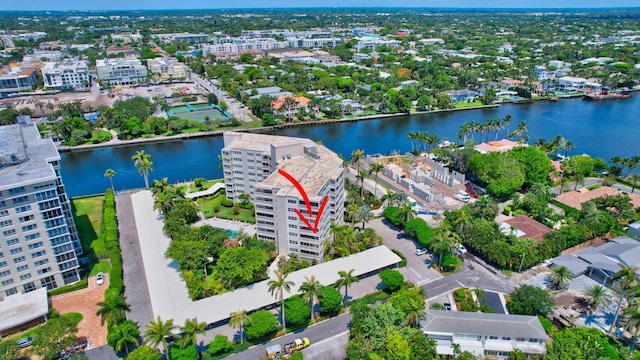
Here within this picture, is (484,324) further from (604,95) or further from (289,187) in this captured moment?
(604,95)

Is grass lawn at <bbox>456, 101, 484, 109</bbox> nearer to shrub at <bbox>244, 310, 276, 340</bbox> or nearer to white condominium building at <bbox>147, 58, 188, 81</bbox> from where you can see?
white condominium building at <bbox>147, 58, 188, 81</bbox>

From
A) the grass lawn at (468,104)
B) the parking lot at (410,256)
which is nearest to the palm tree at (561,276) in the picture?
the parking lot at (410,256)

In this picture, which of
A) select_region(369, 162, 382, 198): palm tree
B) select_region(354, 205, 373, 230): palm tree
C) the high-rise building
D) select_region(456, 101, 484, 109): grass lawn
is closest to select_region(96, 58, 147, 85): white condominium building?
select_region(456, 101, 484, 109): grass lawn

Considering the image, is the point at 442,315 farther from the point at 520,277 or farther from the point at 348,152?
the point at 348,152

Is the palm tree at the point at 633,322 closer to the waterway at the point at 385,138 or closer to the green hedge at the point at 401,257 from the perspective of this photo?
the green hedge at the point at 401,257

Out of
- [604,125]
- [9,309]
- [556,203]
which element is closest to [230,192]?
[9,309]

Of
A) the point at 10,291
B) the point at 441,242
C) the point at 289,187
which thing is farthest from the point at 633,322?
the point at 10,291
